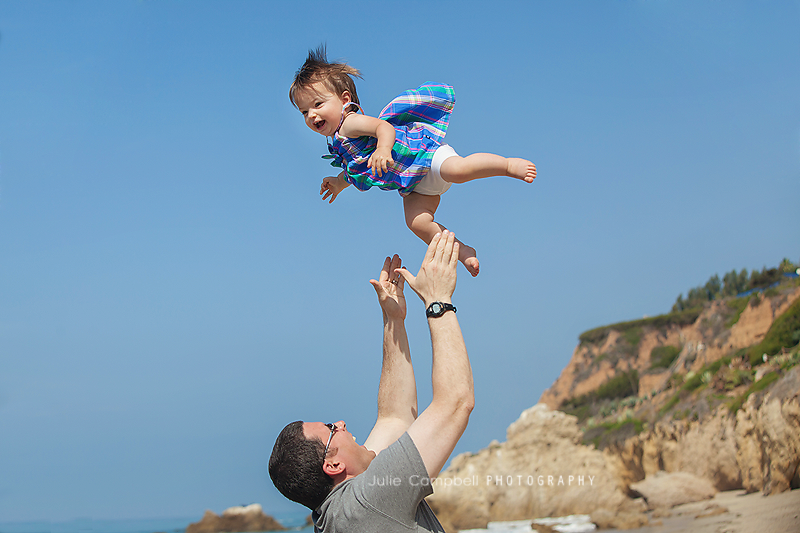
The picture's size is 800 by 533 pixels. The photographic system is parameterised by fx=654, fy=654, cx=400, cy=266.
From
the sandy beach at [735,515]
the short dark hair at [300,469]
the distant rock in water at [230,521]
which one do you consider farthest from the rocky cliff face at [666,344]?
the short dark hair at [300,469]

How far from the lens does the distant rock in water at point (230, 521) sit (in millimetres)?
32156

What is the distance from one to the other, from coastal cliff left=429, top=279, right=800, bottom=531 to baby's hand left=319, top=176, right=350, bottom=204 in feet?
52.5

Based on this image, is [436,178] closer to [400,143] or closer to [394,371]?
[400,143]

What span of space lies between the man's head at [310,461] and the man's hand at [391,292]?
88 cm

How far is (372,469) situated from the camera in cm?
253

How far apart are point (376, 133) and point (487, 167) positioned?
625mm

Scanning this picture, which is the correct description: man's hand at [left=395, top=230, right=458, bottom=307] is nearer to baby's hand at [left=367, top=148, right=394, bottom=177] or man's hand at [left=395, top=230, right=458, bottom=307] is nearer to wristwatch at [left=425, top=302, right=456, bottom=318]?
wristwatch at [left=425, top=302, right=456, bottom=318]

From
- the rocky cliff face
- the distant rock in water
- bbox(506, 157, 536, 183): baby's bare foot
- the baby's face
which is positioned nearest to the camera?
bbox(506, 157, 536, 183): baby's bare foot

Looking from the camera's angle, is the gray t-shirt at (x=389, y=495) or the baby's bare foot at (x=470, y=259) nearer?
the gray t-shirt at (x=389, y=495)

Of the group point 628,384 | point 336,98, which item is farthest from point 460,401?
point 628,384

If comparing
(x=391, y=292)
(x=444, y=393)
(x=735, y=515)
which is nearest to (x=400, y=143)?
(x=391, y=292)

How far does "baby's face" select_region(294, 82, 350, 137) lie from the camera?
371 cm

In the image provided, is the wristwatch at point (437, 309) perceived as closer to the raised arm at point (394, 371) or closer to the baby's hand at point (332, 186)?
the raised arm at point (394, 371)

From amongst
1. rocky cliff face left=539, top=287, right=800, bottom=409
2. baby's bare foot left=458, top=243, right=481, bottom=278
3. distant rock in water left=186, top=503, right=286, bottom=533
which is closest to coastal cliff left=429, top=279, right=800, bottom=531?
rocky cliff face left=539, top=287, right=800, bottom=409
